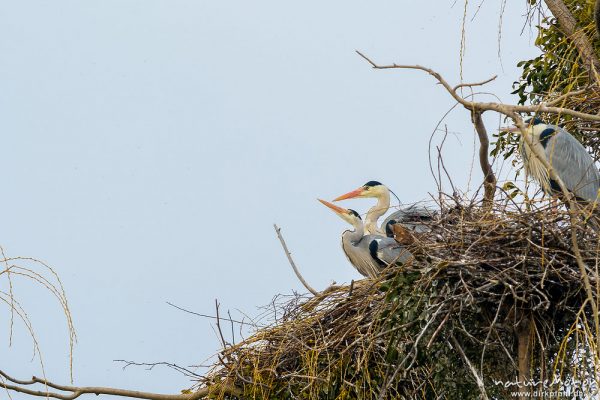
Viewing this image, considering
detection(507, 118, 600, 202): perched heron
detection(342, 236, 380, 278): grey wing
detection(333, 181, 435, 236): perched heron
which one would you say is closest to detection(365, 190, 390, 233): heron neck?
detection(333, 181, 435, 236): perched heron

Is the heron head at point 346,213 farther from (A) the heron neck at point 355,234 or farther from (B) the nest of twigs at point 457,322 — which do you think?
(B) the nest of twigs at point 457,322

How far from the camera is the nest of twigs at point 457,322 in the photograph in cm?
489

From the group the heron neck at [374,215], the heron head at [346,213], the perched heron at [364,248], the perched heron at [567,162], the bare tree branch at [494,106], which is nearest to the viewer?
the bare tree branch at [494,106]

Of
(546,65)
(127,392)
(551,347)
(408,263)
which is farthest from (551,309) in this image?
(546,65)

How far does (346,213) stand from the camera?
8.26 metres

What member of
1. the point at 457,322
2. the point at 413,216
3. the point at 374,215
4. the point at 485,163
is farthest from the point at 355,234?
the point at 457,322

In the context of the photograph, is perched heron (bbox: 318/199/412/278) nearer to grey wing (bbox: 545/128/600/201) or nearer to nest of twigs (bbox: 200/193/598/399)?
grey wing (bbox: 545/128/600/201)

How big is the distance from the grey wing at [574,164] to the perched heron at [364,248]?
1.11m

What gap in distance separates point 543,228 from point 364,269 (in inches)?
119

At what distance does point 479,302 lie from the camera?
497 centimetres

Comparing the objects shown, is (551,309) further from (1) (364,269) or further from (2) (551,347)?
(1) (364,269)

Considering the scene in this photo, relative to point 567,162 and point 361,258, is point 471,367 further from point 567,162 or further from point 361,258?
point 361,258

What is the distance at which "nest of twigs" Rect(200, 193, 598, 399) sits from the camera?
4.89m

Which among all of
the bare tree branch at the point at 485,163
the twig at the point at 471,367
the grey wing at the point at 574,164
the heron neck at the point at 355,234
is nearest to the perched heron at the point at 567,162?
the grey wing at the point at 574,164
